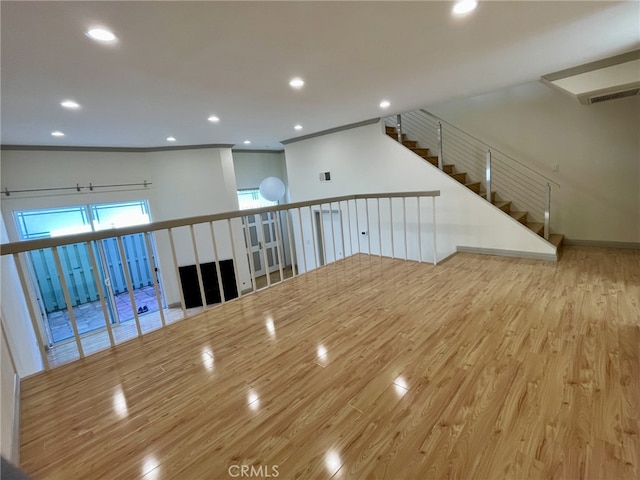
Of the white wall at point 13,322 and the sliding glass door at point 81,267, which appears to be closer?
Answer: the white wall at point 13,322

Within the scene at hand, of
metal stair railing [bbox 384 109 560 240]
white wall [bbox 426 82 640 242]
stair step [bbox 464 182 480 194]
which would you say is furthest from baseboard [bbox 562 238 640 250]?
stair step [bbox 464 182 480 194]

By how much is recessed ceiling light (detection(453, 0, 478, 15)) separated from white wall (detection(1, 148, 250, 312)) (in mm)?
5585

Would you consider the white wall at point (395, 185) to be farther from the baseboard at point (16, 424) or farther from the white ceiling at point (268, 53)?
the baseboard at point (16, 424)

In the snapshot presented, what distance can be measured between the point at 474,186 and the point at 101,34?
5050 millimetres

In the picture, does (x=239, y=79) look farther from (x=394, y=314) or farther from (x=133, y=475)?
(x=133, y=475)

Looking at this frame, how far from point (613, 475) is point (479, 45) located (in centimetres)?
304

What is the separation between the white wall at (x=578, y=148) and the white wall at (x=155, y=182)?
557 centimetres

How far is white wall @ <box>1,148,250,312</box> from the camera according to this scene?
4.77 meters

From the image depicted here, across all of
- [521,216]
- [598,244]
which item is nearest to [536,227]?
[521,216]

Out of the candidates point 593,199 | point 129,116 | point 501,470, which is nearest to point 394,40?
point 501,470

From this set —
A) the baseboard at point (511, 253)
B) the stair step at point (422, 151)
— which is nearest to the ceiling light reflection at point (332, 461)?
the baseboard at point (511, 253)

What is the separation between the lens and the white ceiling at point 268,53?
73.2 inches

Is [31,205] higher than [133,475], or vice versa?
[31,205]

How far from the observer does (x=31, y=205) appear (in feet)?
15.7
